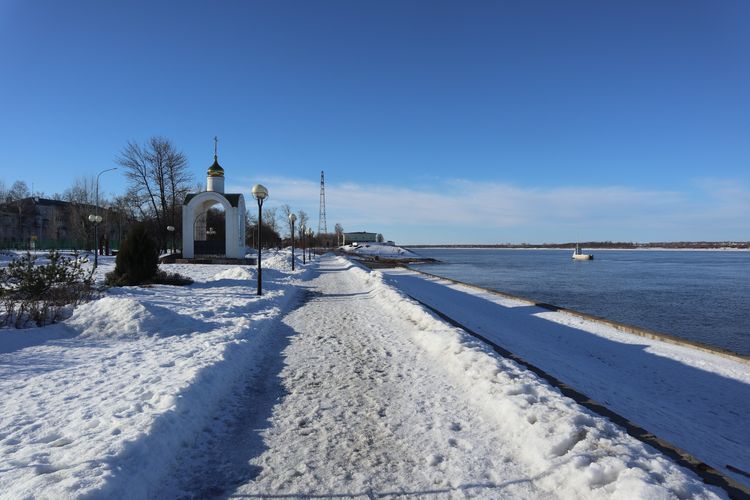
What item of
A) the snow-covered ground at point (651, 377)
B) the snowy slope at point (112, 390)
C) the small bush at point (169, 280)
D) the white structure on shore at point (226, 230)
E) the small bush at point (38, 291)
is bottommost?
the snow-covered ground at point (651, 377)

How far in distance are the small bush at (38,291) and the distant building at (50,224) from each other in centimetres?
3995

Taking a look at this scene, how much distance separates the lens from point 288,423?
437cm

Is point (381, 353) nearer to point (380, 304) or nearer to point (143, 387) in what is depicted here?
point (143, 387)

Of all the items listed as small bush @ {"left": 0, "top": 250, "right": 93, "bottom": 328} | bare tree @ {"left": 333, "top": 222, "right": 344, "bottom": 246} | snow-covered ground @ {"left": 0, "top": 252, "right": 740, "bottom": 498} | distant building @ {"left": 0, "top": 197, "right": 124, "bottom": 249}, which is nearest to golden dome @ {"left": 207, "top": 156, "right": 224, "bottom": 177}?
distant building @ {"left": 0, "top": 197, "right": 124, "bottom": 249}

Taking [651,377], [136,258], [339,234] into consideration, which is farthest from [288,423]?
[339,234]

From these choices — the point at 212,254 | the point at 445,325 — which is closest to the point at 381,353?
the point at 445,325

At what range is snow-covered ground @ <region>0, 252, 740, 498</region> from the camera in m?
3.14

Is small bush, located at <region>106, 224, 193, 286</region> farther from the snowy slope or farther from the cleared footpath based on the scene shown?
the cleared footpath

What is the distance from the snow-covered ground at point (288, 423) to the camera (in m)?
3.14

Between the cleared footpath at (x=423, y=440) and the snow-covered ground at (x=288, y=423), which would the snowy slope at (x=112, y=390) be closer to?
the snow-covered ground at (x=288, y=423)

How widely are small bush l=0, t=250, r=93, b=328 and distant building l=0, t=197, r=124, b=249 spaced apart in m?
39.9

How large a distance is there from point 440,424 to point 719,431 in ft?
15.4

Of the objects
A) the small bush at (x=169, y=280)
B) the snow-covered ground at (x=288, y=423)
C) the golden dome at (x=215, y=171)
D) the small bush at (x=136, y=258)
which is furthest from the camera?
the golden dome at (x=215, y=171)

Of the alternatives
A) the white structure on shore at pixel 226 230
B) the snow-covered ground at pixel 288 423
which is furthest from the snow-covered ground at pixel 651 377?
the white structure on shore at pixel 226 230
